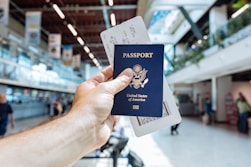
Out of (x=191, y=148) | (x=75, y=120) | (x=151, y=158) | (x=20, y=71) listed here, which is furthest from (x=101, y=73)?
(x=20, y=71)

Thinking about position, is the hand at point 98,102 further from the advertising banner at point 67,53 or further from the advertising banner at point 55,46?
the advertising banner at point 67,53

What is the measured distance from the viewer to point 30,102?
16969 mm

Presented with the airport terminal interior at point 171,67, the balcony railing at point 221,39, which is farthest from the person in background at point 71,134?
the balcony railing at point 221,39

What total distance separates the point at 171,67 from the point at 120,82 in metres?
2.62

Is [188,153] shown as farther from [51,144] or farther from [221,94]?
[221,94]

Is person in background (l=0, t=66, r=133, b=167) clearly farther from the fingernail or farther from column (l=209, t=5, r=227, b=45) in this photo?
column (l=209, t=5, r=227, b=45)

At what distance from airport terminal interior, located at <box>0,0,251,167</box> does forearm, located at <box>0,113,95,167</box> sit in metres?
2.80

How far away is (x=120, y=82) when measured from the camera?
0.89 meters

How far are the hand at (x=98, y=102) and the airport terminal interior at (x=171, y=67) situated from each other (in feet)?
8.91

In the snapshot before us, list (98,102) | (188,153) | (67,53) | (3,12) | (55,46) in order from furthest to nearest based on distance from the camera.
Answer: (67,53)
(55,46)
(3,12)
(188,153)
(98,102)

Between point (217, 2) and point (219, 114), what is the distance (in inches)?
243

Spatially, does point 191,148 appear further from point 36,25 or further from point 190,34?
point 190,34

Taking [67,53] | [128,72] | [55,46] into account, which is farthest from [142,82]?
[67,53]

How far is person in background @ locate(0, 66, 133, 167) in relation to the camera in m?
0.70
